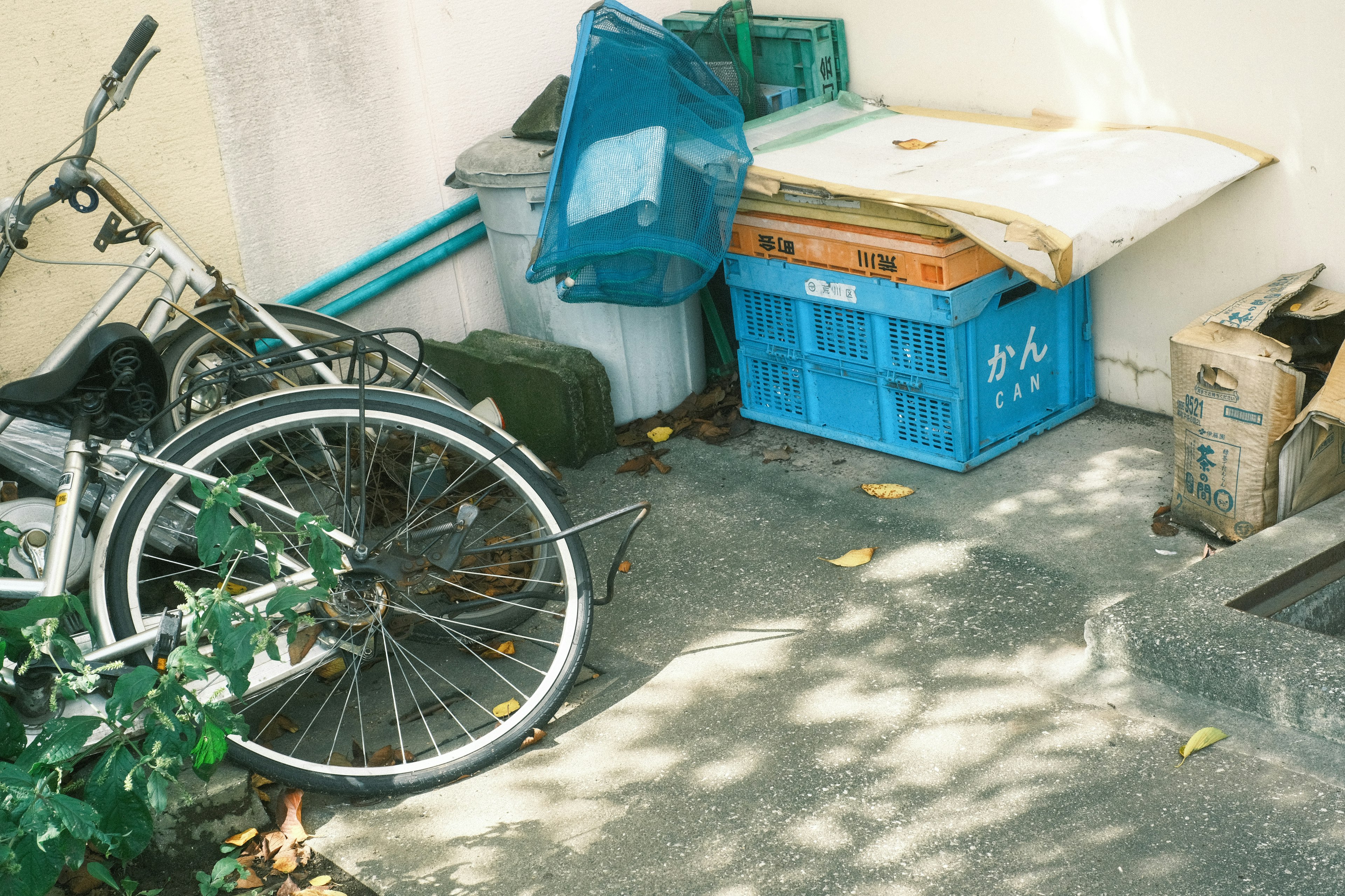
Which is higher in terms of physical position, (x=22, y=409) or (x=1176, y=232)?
(x=22, y=409)

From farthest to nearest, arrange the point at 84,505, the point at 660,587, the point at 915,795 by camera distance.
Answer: the point at 660,587 < the point at 84,505 < the point at 915,795

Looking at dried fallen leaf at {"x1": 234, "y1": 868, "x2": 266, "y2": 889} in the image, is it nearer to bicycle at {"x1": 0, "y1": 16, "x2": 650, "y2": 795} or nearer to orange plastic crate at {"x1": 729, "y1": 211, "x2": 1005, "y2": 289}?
bicycle at {"x1": 0, "y1": 16, "x2": 650, "y2": 795}

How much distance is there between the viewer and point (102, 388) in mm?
3225

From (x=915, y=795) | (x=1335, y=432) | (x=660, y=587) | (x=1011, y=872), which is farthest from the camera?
(x=660, y=587)

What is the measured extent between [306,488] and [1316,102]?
11.5 ft

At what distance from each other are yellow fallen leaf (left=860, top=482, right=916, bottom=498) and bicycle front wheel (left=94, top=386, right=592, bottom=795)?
4.15 feet

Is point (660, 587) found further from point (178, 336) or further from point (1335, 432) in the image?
point (1335, 432)

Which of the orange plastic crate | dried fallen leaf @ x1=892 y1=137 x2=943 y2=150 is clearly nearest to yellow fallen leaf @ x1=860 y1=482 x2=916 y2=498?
the orange plastic crate

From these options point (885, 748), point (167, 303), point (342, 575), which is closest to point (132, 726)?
point (342, 575)

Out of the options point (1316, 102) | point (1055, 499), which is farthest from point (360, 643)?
point (1316, 102)

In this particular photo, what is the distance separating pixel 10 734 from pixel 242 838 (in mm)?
603

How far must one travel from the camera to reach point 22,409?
10.3 feet

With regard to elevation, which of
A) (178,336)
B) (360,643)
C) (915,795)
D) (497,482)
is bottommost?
(915,795)

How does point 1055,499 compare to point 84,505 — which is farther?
point 1055,499
